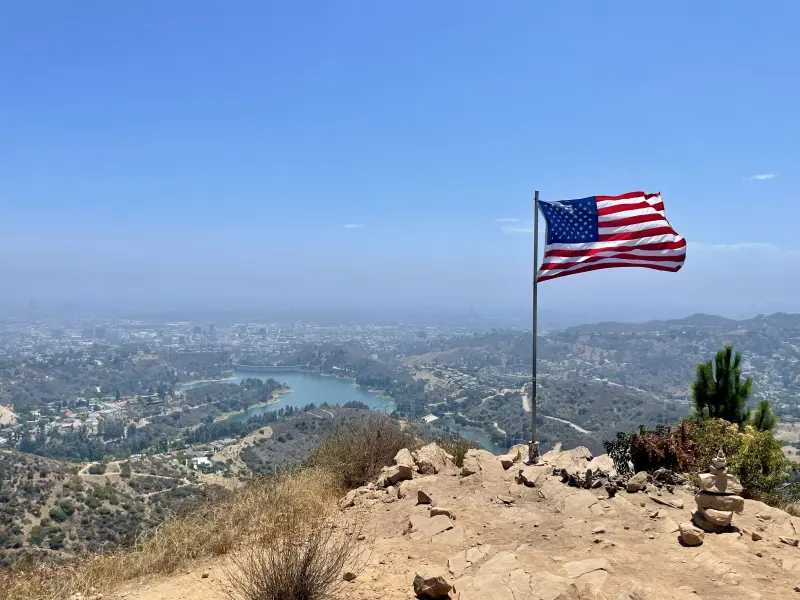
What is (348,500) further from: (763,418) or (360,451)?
(763,418)

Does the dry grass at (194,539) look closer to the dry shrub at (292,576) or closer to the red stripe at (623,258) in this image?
the dry shrub at (292,576)

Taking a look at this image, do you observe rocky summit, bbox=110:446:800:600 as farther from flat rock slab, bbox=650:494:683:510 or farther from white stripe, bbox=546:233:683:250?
white stripe, bbox=546:233:683:250

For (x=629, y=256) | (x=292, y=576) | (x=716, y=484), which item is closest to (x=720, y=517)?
(x=716, y=484)

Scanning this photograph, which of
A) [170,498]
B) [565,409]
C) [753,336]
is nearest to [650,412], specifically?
[565,409]

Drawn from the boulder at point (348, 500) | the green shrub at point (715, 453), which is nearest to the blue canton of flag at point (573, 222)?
the green shrub at point (715, 453)

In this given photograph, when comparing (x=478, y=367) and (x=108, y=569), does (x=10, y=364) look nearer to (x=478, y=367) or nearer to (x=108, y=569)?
(x=478, y=367)
